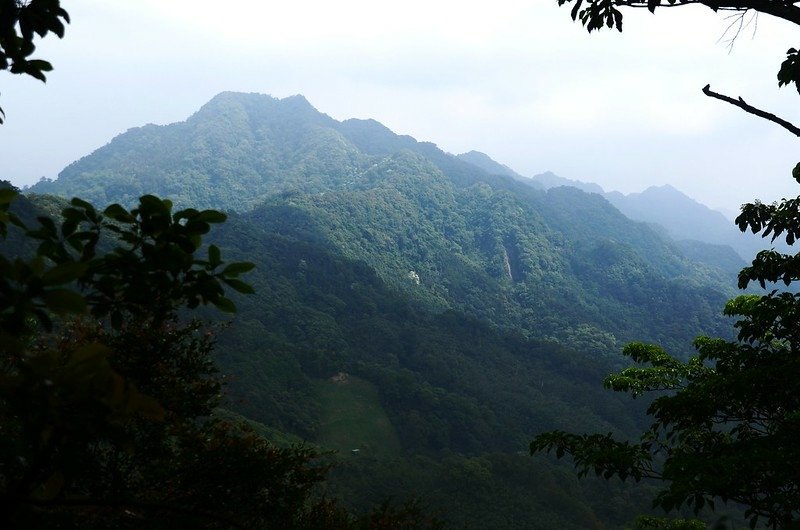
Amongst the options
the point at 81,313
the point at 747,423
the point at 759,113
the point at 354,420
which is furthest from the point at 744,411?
the point at 354,420

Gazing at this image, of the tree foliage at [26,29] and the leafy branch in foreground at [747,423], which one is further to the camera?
the leafy branch in foreground at [747,423]

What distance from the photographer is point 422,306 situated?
353 feet

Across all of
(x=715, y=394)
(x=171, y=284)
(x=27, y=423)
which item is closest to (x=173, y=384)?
(x=171, y=284)

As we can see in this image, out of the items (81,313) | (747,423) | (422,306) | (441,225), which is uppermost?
(441,225)

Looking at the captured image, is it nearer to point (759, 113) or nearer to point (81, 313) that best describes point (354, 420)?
point (759, 113)

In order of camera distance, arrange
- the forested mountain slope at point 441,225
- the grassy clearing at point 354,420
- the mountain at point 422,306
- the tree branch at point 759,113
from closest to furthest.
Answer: the tree branch at point 759,113 → the mountain at point 422,306 → the grassy clearing at point 354,420 → the forested mountain slope at point 441,225

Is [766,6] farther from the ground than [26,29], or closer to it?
farther from the ground

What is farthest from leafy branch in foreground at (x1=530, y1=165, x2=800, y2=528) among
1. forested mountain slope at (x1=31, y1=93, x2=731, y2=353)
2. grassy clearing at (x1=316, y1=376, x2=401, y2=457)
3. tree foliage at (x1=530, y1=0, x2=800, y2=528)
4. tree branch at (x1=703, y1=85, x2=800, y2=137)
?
forested mountain slope at (x1=31, y1=93, x2=731, y2=353)

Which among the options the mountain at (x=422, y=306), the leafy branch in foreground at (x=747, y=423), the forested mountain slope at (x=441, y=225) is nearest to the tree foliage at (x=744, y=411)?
the leafy branch in foreground at (x=747, y=423)

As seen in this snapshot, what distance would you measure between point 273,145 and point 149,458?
190360mm

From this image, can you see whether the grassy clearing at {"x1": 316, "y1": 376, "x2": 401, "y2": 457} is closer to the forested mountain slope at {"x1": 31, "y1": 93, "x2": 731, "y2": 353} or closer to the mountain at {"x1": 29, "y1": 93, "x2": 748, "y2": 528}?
the mountain at {"x1": 29, "y1": 93, "x2": 748, "y2": 528}

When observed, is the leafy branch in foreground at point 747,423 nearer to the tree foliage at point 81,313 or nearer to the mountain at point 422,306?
the tree foliage at point 81,313

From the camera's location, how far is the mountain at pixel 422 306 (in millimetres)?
54938

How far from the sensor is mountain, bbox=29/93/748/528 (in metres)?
54.9
